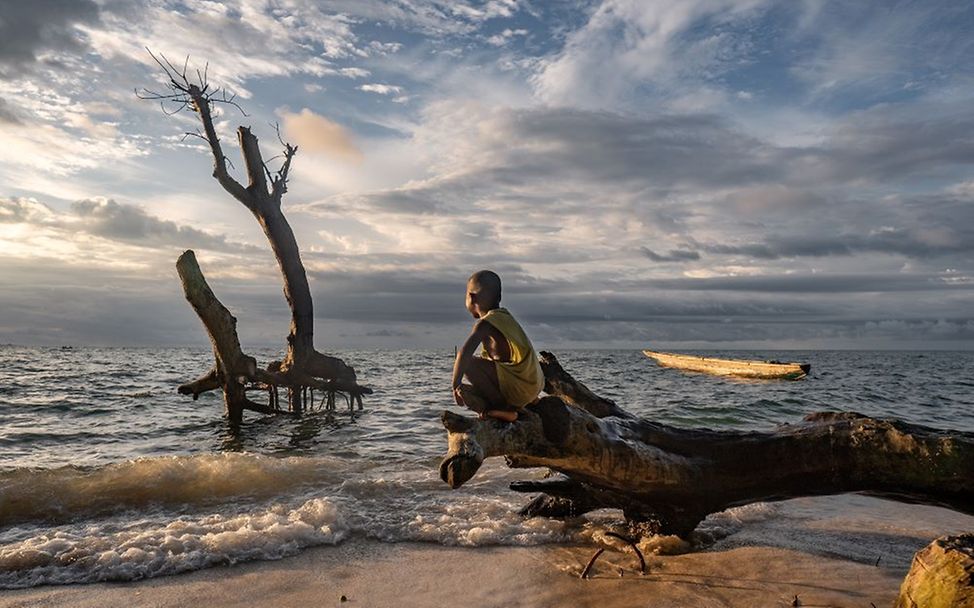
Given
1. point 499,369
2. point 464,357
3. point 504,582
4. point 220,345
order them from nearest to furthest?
point 464,357, point 499,369, point 504,582, point 220,345

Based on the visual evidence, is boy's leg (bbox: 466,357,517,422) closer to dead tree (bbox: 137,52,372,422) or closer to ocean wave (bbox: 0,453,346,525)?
ocean wave (bbox: 0,453,346,525)

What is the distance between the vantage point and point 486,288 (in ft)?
15.9

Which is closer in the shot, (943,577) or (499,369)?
(943,577)

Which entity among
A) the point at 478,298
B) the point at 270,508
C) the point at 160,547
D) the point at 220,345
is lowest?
the point at 270,508

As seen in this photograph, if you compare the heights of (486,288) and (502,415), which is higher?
(486,288)

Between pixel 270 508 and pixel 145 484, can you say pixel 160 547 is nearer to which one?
pixel 270 508

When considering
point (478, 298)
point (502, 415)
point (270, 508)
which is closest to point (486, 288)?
point (478, 298)

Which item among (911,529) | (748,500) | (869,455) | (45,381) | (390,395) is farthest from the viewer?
(45,381)

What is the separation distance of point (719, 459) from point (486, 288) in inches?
110

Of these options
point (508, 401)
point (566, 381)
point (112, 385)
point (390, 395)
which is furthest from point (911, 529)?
point (112, 385)

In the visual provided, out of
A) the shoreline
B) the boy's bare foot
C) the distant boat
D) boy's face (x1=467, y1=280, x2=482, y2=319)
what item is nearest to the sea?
the shoreline

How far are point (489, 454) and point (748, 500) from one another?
295 cm

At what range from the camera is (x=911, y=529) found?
711cm

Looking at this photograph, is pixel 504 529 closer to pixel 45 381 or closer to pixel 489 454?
pixel 489 454
